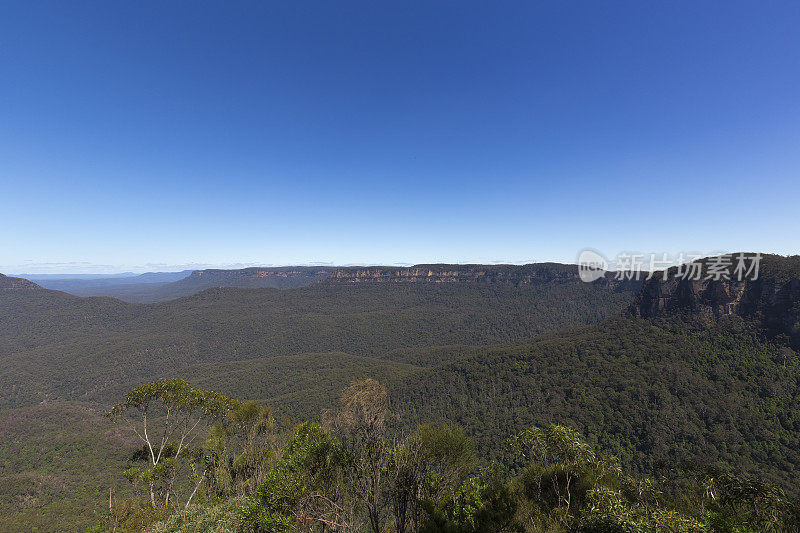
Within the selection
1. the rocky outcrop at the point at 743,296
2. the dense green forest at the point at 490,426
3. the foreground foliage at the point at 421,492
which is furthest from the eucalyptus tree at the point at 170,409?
the rocky outcrop at the point at 743,296

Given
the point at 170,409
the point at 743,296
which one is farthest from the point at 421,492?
the point at 743,296

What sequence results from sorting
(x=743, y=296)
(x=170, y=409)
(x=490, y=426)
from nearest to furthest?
1. (x=170, y=409)
2. (x=490, y=426)
3. (x=743, y=296)

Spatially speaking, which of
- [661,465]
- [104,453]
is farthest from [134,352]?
[661,465]

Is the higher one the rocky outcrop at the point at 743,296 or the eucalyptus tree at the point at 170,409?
the rocky outcrop at the point at 743,296

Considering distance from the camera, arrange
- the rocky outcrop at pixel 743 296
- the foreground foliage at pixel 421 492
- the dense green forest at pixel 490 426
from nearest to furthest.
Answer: the foreground foliage at pixel 421 492
the dense green forest at pixel 490 426
the rocky outcrop at pixel 743 296

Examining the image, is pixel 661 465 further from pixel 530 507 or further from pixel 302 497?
pixel 302 497

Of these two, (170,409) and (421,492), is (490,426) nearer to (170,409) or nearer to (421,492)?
(421,492)

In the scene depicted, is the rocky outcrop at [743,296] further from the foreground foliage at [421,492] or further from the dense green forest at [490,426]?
the foreground foliage at [421,492]

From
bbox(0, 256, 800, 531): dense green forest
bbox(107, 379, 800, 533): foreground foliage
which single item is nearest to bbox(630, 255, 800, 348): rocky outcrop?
bbox(0, 256, 800, 531): dense green forest

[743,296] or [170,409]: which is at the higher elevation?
[743,296]
